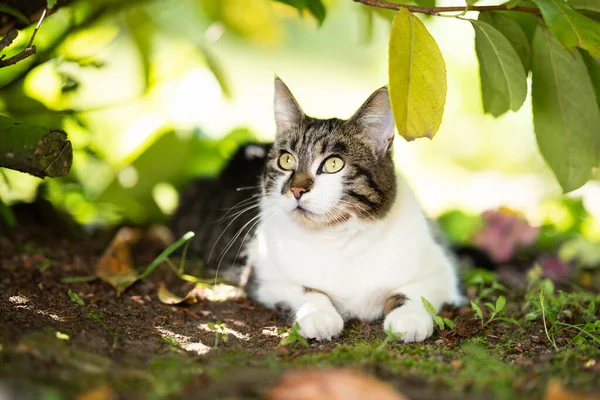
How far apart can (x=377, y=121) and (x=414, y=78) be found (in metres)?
0.50

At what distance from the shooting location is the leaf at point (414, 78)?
1536 millimetres

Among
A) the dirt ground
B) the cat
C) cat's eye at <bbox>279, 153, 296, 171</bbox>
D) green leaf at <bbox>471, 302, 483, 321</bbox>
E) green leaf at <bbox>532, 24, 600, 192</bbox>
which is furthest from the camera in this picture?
cat's eye at <bbox>279, 153, 296, 171</bbox>

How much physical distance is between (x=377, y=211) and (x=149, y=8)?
1881 millimetres

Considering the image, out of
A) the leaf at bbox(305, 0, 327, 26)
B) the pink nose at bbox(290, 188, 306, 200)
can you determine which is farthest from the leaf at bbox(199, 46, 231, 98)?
the pink nose at bbox(290, 188, 306, 200)

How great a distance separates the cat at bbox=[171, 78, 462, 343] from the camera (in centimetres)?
198

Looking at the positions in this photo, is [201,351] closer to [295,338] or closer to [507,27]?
[295,338]

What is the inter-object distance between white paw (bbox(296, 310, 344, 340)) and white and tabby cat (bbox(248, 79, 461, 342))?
0.29 ft

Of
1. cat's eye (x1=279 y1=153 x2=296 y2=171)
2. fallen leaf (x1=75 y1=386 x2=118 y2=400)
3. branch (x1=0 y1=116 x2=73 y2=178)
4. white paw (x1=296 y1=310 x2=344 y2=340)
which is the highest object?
branch (x1=0 y1=116 x2=73 y2=178)

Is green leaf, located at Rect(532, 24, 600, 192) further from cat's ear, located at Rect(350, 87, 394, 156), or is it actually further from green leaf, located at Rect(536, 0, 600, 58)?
cat's ear, located at Rect(350, 87, 394, 156)

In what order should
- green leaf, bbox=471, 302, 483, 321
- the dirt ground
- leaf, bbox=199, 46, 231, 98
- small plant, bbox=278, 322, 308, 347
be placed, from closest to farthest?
the dirt ground
small plant, bbox=278, 322, 308, 347
green leaf, bbox=471, 302, 483, 321
leaf, bbox=199, 46, 231, 98

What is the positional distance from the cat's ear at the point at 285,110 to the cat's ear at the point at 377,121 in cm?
24

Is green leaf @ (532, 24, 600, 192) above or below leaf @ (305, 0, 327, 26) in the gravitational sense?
below

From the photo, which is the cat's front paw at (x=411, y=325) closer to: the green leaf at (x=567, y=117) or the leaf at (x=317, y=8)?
the green leaf at (x=567, y=117)

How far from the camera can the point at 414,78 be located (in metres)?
1.56
